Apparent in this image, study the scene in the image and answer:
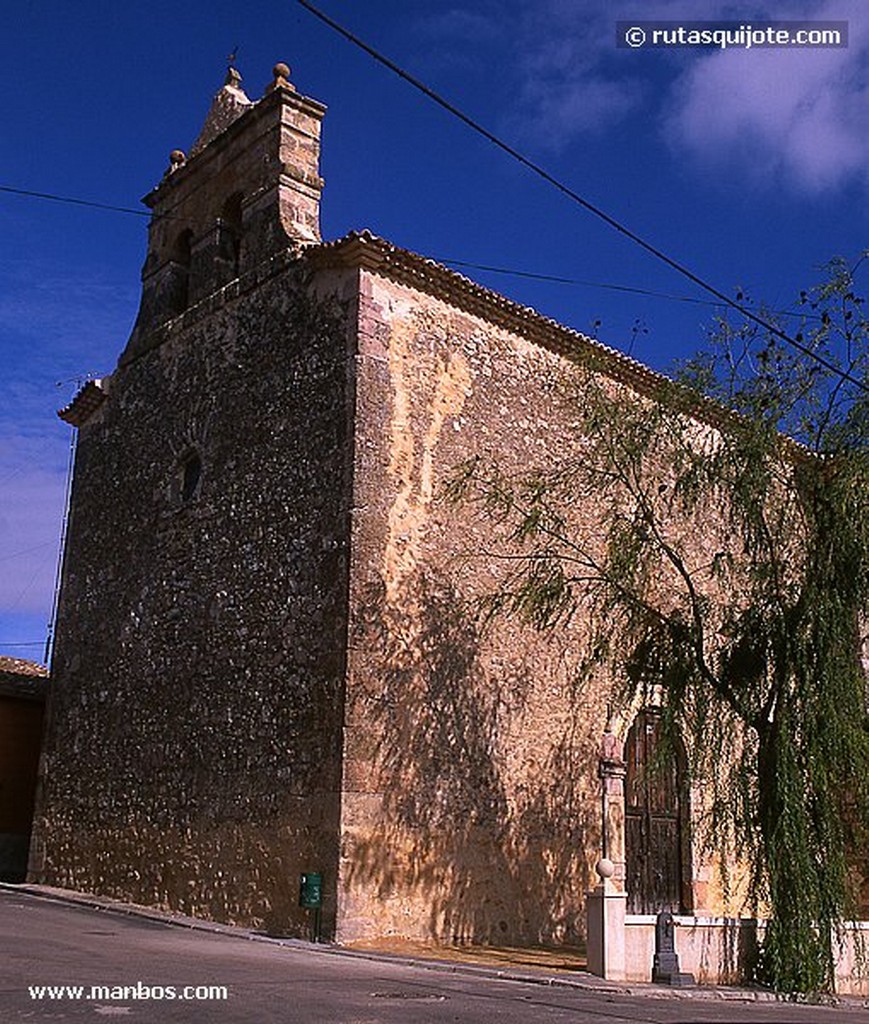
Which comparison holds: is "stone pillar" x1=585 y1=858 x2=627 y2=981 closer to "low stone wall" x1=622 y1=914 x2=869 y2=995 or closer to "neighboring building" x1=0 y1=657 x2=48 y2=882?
"low stone wall" x1=622 y1=914 x2=869 y2=995

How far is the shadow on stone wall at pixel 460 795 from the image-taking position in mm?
11516

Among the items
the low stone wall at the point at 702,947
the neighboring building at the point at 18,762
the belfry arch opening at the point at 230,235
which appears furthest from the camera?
the neighboring building at the point at 18,762

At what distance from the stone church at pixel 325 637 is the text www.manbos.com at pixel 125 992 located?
3.69 meters

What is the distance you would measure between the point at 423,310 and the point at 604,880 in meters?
6.51

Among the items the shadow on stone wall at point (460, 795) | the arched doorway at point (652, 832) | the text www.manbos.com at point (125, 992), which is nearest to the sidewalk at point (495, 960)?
the shadow on stone wall at point (460, 795)

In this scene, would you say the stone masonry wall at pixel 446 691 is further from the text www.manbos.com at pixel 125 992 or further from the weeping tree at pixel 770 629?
the text www.manbos.com at pixel 125 992

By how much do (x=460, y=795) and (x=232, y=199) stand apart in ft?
27.4

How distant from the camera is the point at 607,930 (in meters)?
9.95

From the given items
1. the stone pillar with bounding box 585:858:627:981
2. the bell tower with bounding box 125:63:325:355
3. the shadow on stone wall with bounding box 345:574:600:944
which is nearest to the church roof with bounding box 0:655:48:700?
the bell tower with bounding box 125:63:325:355

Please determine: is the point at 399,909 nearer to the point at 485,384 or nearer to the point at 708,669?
the point at 708,669

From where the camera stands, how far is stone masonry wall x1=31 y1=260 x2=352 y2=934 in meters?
12.0

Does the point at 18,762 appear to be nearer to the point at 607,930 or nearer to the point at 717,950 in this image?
the point at 607,930

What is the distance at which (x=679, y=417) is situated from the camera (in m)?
11.6

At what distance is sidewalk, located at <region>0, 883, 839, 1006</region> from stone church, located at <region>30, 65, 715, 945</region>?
244mm
